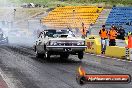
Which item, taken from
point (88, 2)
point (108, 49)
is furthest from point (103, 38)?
point (88, 2)

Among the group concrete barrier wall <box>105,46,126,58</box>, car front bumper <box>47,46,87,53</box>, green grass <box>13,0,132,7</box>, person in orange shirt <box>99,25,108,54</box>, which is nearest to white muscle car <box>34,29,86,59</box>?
car front bumper <box>47,46,87,53</box>

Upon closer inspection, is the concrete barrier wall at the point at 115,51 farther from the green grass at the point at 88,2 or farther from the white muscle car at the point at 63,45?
the green grass at the point at 88,2

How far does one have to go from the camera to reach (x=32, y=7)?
292ft

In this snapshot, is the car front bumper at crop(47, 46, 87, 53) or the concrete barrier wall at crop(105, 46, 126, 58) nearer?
the car front bumper at crop(47, 46, 87, 53)

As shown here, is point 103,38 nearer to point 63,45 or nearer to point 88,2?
point 63,45

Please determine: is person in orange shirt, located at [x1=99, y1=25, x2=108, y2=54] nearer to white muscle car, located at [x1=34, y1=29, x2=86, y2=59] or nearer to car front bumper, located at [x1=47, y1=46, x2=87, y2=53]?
white muscle car, located at [x1=34, y1=29, x2=86, y2=59]

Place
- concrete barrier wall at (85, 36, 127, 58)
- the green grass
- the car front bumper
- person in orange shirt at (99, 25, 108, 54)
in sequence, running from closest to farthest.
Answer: the car front bumper, concrete barrier wall at (85, 36, 127, 58), person in orange shirt at (99, 25, 108, 54), the green grass

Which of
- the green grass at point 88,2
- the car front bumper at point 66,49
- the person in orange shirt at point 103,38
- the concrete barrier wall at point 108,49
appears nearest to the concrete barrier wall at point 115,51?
the concrete barrier wall at point 108,49

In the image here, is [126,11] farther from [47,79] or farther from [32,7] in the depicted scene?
[47,79]

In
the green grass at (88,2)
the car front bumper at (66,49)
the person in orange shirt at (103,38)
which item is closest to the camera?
the car front bumper at (66,49)

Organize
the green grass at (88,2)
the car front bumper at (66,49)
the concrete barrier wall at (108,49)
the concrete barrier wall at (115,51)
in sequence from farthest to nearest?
the green grass at (88,2) → the concrete barrier wall at (108,49) → the concrete barrier wall at (115,51) → the car front bumper at (66,49)

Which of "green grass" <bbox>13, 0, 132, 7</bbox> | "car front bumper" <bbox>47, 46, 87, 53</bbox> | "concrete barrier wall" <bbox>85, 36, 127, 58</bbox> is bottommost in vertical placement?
"concrete barrier wall" <bbox>85, 36, 127, 58</bbox>

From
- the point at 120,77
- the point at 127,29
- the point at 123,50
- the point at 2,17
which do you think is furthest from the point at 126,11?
the point at 120,77

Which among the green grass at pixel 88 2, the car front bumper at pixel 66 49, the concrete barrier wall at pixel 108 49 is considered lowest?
the concrete barrier wall at pixel 108 49
